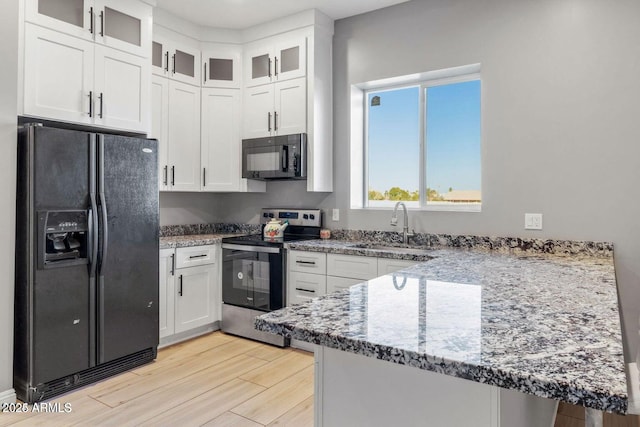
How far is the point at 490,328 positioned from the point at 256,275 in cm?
265

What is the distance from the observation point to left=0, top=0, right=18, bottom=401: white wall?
2357mm

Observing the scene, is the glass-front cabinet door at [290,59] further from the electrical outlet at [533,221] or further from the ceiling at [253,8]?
the electrical outlet at [533,221]

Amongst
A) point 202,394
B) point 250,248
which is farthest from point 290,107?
point 202,394

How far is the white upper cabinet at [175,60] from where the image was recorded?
3.50 m

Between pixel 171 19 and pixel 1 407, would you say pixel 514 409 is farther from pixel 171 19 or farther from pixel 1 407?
pixel 171 19

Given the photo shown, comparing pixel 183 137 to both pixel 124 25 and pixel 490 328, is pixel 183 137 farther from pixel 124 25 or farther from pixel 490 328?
pixel 490 328

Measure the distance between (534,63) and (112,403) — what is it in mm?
3389

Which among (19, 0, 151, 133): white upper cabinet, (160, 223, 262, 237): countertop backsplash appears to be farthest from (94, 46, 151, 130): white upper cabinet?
(160, 223, 262, 237): countertop backsplash

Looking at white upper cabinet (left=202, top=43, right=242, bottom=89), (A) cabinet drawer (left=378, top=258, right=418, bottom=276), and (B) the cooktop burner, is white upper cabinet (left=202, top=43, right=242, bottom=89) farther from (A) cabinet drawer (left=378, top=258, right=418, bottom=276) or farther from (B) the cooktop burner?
(A) cabinet drawer (left=378, top=258, right=418, bottom=276)

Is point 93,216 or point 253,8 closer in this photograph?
point 93,216

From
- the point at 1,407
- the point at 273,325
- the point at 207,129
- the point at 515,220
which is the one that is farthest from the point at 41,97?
the point at 515,220

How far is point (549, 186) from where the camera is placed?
279cm

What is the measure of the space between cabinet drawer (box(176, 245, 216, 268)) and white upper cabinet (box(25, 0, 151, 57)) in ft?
5.05

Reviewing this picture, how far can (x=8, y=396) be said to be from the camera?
2389 mm
